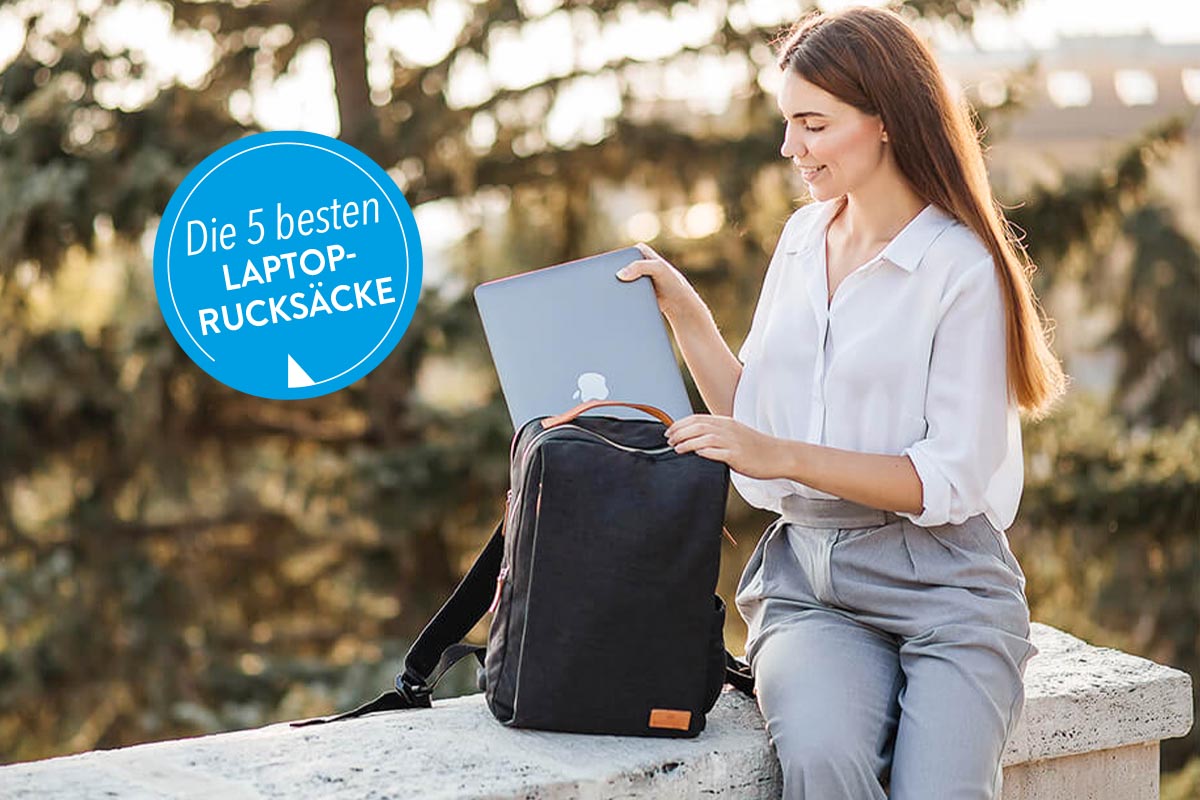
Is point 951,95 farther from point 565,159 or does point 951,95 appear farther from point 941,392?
point 565,159

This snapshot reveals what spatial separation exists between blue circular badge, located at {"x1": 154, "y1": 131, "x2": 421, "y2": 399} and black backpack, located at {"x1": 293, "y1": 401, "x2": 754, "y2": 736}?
5.30 feet

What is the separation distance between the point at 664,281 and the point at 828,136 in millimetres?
Result: 338

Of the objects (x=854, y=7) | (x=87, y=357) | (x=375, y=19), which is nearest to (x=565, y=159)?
(x=375, y=19)

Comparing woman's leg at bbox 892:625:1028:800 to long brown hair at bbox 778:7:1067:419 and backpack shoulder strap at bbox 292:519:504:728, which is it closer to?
long brown hair at bbox 778:7:1067:419

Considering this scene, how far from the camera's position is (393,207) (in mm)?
3559

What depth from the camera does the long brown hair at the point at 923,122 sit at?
1920mm

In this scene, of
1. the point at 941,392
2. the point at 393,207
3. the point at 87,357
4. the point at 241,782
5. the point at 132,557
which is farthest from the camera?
the point at 132,557

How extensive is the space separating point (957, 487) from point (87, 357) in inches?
190

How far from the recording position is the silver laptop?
2043 mm

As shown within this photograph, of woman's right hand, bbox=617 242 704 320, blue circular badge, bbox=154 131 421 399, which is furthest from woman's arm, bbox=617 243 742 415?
blue circular badge, bbox=154 131 421 399

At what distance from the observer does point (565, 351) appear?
80.7 inches

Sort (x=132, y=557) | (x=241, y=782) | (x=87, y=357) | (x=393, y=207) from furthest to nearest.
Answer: (x=132, y=557) < (x=87, y=357) < (x=393, y=207) < (x=241, y=782)

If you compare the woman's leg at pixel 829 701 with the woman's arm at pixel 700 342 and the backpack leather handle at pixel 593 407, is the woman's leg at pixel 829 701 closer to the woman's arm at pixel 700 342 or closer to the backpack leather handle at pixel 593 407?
the backpack leather handle at pixel 593 407

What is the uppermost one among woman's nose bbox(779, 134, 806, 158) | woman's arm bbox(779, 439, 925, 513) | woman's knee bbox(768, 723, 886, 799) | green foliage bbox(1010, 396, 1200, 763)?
woman's nose bbox(779, 134, 806, 158)
